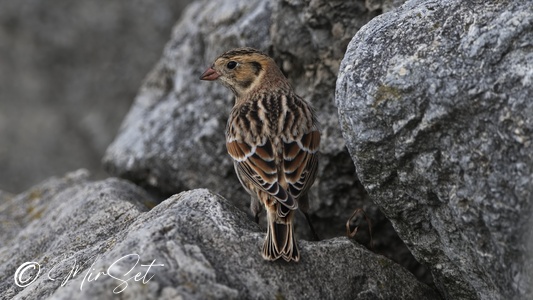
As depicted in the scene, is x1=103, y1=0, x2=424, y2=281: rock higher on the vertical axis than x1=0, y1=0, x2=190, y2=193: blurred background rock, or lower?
lower

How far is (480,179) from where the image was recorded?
15.1 feet

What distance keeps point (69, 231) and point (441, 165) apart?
303cm

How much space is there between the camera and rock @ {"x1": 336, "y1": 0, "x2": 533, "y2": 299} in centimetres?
445

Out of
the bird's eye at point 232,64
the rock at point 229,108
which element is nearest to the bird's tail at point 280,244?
the rock at point 229,108

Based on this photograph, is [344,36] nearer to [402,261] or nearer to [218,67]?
[218,67]

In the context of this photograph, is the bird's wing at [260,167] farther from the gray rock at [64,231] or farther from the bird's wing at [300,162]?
the gray rock at [64,231]

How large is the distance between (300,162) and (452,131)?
5.48 feet

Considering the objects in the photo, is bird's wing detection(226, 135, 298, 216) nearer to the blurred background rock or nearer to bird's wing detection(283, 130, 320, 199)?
bird's wing detection(283, 130, 320, 199)

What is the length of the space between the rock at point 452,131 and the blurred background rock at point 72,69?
912 centimetres

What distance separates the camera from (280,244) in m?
4.96

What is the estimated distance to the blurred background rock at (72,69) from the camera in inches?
551

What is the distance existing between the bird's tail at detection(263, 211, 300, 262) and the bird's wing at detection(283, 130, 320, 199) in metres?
0.62

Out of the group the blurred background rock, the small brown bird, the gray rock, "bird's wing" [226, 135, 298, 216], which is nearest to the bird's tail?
the small brown bird

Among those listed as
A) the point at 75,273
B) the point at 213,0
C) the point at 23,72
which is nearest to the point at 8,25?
the point at 23,72
